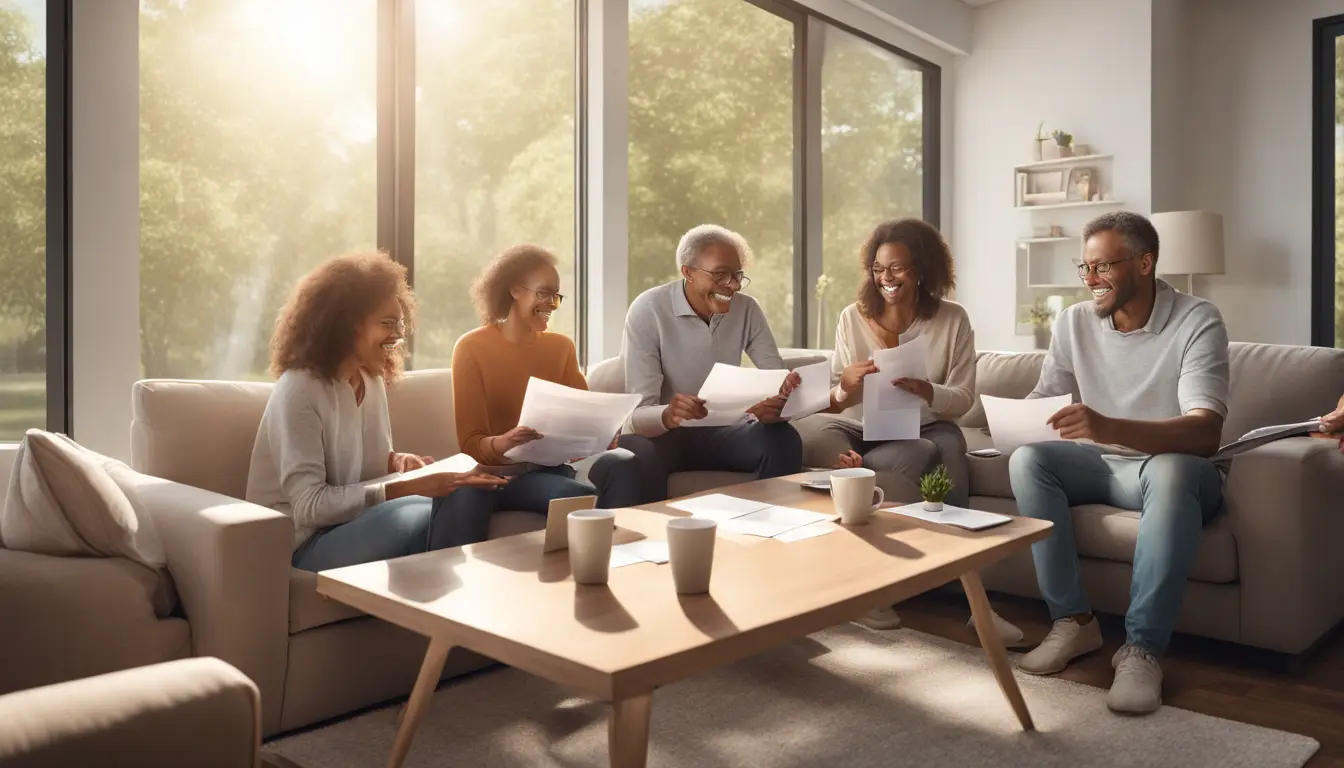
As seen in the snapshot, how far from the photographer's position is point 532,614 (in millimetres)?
1444

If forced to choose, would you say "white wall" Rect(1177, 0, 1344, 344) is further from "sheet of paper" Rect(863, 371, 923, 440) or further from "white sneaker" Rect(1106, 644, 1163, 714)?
"white sneaker" Rect(1106, 644, 1163, 714)

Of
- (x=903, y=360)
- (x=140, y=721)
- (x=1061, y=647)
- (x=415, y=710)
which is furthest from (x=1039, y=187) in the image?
(x=140, y=721)

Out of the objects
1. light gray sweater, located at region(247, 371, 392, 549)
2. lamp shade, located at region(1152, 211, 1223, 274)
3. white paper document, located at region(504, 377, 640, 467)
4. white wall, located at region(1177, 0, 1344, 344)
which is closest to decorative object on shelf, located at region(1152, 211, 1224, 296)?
lamp shade, located at region(1152, 211, 1223, 274)

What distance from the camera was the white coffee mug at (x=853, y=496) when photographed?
2025mm

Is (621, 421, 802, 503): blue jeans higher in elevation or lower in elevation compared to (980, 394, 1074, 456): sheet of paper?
lower

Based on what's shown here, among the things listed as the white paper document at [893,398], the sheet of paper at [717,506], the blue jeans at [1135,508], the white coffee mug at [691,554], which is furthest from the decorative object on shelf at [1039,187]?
the white coffee mug at [691,554]

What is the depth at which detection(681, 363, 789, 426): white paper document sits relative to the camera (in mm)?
2625

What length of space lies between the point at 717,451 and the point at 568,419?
2.75 feet

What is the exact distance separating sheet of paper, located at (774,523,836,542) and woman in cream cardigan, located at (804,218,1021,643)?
0.90 m

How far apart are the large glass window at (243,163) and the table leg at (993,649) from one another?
223 cm

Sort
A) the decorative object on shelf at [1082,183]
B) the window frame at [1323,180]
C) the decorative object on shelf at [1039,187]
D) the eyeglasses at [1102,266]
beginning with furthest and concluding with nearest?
the decorative object on shelf at [1039,187]
the decorative object on shelf at [1082,183]
the window frame at [1323,180]
the eyeglasses at [1102,266]

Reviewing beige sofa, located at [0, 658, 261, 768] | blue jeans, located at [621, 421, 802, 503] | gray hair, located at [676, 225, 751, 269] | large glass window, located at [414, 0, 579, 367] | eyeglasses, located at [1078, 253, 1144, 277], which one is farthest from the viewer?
large glass window, located at [414, 0, 579, 367]

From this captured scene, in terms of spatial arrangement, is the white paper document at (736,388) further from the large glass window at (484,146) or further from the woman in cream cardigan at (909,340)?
the large glass window at (484,146)

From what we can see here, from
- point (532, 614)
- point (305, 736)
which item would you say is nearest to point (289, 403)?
point (305, 736)
